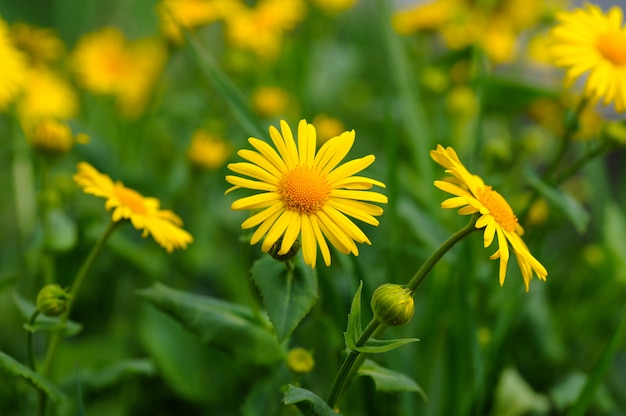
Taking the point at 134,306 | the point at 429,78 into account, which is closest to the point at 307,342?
the point at 134,306

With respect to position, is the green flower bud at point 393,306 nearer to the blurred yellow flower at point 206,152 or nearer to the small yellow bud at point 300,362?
the small yellow bud at point 300,362

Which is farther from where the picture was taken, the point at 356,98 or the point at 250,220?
the point at 356,98

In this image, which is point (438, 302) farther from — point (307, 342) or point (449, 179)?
point (449, 179)

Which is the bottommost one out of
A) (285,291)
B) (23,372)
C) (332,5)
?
(23,372)

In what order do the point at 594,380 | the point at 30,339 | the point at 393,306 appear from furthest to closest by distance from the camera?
the point at 594,380, the point at 30,339, the point at 393,306

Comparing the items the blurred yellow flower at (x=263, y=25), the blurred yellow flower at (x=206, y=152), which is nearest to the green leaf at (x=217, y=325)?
the blurred yellow flower at (x=206, y=152)

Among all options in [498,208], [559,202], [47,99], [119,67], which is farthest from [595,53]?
[47,99]

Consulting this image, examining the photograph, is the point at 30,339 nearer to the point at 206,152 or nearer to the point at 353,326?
the point at 353,326
